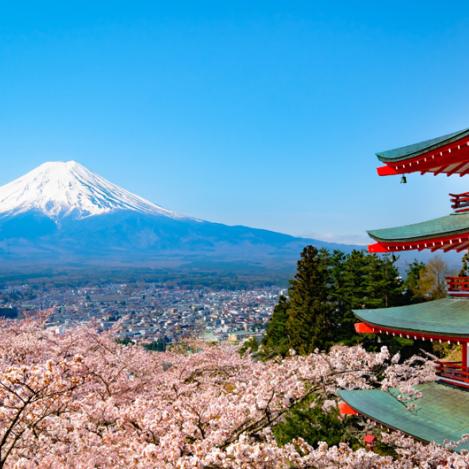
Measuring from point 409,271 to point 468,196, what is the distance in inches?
897

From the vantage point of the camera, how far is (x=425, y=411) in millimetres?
7793

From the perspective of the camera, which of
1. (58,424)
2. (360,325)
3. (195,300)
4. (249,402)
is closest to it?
(58,424)

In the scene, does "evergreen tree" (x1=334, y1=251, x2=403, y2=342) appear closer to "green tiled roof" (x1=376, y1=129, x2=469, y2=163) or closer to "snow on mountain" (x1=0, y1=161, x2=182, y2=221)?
"green tiled roof" (x1=376, y1=129, x2=469, y2=163)

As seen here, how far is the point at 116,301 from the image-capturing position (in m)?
69.8

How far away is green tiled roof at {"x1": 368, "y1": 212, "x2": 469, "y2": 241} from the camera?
7914mm

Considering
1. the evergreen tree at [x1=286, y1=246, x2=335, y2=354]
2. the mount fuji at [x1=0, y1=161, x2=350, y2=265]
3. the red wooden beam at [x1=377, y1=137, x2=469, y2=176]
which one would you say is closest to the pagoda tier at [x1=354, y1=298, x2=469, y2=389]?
the red wooden beam at [x1=377, y1=137, x2=469, y2=176]

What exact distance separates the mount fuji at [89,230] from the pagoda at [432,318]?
134952 mm

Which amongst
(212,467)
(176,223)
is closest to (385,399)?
(212,467)

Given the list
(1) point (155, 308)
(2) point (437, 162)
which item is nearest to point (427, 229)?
(2) point (437, 162)

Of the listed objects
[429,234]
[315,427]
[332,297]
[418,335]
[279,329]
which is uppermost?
[429,234]

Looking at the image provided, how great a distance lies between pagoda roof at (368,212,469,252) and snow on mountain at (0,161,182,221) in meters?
177

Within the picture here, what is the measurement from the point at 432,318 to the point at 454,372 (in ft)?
3.15

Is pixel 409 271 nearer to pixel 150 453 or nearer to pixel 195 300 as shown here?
pixel 150 453

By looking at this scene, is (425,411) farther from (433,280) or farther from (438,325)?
(433,280)
